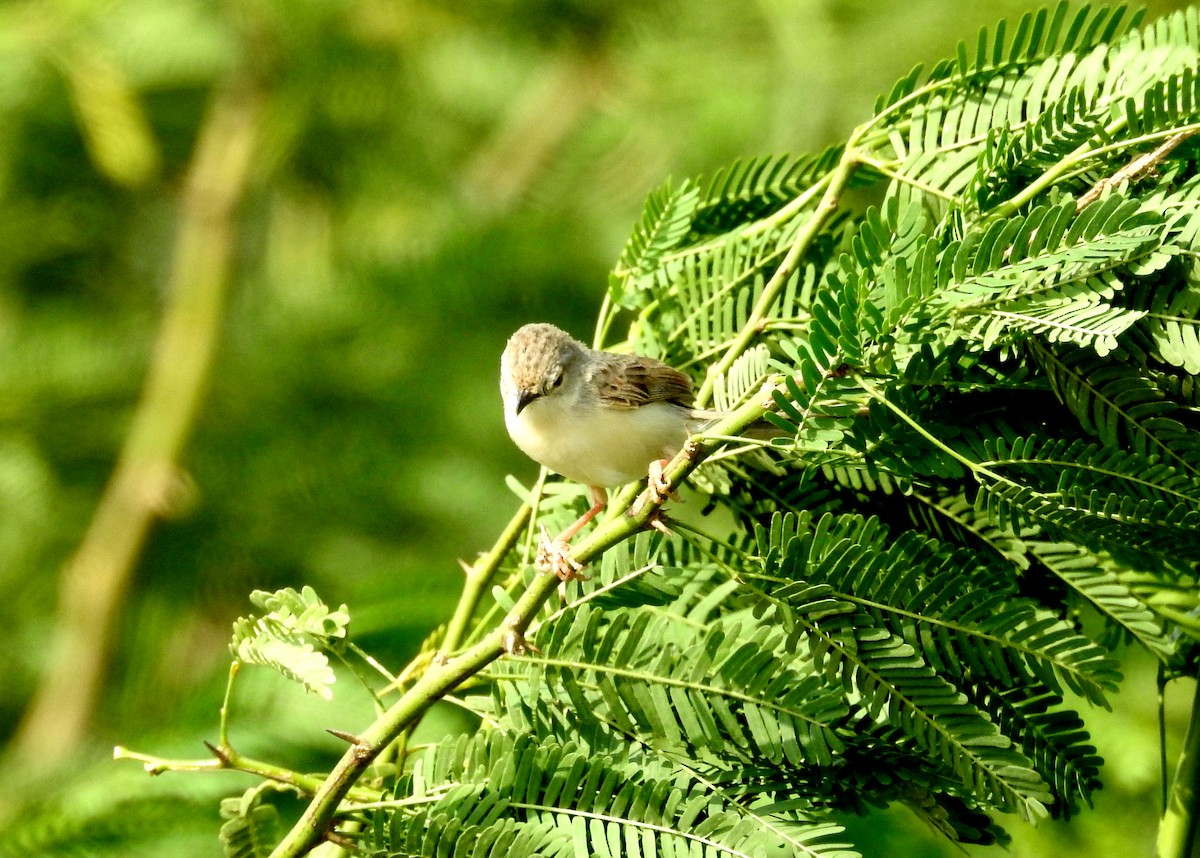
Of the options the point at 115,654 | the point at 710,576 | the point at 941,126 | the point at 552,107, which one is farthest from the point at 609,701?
the point at 552,107

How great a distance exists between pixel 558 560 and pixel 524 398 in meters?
0.99

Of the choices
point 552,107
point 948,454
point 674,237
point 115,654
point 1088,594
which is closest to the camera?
point 948,454

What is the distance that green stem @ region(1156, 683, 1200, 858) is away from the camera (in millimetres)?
1106

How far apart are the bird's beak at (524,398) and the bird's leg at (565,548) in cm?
42

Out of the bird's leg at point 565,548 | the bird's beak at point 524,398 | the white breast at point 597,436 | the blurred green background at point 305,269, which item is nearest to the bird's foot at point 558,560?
the bird's leg at point 565,548

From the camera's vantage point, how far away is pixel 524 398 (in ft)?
7.10

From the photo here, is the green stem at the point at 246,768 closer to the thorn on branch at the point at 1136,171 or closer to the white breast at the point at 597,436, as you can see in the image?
the white breast at the point at 597,436

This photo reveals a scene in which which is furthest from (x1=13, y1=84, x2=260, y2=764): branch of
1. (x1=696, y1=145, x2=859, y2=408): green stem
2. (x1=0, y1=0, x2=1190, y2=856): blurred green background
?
(x1=696, y1=145, x2=859, y2=408): green stem

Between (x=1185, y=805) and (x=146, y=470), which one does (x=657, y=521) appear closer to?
(x=1185, y=805)

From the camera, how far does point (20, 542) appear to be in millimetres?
4160

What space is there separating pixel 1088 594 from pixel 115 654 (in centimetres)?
358

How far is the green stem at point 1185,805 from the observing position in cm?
111

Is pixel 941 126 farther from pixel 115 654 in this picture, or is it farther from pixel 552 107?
pixel 552 107

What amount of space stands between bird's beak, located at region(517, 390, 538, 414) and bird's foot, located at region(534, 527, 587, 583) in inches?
28.8
